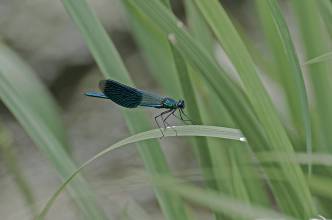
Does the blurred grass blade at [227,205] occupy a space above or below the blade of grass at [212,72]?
Answer: below

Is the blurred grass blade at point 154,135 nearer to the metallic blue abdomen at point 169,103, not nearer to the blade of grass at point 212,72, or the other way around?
the blade of grass at point 212,72

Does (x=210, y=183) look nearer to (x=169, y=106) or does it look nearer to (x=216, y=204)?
(x=169, y=106)

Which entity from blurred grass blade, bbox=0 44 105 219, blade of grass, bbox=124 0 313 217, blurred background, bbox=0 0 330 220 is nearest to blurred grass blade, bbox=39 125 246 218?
blade of grass, bbox=124 0 313 217

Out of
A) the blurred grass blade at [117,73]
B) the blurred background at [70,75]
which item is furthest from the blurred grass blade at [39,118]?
the blurred background at [70,75]

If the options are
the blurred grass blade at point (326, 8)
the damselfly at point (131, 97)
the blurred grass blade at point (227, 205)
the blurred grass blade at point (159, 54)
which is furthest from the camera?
the blurred grass blade at point (159, 54)

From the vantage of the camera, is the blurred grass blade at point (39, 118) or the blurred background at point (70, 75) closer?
the blurred grass blade at point (39, 118)

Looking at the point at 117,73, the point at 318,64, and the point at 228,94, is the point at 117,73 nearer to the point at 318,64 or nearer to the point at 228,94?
the point at 228,94

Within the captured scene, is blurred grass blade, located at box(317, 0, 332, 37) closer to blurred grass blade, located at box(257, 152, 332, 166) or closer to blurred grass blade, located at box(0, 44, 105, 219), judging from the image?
A: blurred grass blade, located at box(257, 152, 332, 166)

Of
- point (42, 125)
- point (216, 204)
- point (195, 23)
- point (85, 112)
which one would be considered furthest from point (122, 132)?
point (216, 204)
